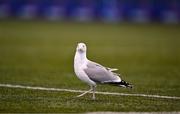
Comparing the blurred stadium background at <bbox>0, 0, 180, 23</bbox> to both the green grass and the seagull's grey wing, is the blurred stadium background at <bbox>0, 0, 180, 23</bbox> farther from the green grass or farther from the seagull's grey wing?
the seagull's grey wing

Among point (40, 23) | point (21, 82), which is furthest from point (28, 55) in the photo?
point (40, 23)

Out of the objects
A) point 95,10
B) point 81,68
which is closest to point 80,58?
point 81,68

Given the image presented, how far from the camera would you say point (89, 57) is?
2262cm

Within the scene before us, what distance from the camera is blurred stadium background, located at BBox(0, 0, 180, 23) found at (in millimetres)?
40625

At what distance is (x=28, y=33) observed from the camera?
113 feet

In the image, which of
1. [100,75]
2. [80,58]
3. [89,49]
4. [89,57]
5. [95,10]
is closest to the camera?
[100,75]

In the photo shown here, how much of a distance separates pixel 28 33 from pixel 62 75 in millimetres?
17623

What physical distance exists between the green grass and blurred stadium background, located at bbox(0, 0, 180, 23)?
737 millimetres

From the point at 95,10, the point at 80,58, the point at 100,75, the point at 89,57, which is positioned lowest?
the point at 100,75

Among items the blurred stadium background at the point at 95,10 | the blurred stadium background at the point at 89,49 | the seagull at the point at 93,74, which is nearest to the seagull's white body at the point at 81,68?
the seagull at the point at 93,74

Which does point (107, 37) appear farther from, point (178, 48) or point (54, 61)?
point (54, 61)

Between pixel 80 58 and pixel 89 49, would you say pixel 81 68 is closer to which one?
pixel 80 58

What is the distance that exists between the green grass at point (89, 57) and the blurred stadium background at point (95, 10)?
0.74 metres

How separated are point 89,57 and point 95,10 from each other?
63.9ft
